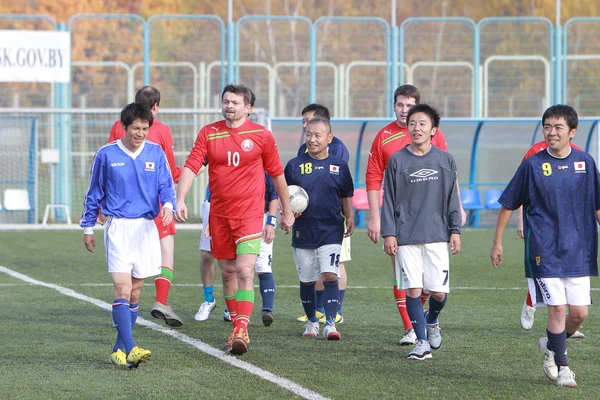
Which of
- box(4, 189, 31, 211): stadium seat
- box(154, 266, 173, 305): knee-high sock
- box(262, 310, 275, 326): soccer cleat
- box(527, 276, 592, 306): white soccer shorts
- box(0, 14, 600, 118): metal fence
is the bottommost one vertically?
box(262, 310, 275, 326): soccer cleat

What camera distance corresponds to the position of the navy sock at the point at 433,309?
771cm

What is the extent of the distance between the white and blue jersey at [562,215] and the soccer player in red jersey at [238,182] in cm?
203

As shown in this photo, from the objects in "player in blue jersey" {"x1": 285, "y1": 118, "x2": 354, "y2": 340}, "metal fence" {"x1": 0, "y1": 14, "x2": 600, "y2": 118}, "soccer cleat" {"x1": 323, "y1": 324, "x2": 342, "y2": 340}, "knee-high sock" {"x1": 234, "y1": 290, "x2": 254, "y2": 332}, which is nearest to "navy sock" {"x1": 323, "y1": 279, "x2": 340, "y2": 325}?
"player in blue jersey" {"x1": 285, "y1": 118, "x2": 354, "y2": 340}

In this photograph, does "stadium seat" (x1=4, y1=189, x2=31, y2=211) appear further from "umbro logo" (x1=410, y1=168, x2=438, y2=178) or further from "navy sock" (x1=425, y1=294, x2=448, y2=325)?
"umbro logo" (x1=410, y1=168, x2=438, y2=178)

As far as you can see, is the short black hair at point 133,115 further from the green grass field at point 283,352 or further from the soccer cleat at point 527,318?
the soccer cleat at point 527,318

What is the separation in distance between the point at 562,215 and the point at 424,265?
1185 millimetres

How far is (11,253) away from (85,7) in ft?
72.4

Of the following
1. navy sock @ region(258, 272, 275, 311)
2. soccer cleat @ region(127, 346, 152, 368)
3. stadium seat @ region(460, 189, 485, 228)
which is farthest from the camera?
stadium seat @ region(460, 189, 485, 228)

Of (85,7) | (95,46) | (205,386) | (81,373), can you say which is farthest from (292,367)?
(85,7)

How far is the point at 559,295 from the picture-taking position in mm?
6543

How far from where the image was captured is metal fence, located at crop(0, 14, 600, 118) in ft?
Answer: 79.8

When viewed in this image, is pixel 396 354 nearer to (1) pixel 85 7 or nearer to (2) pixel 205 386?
(2) pixel 205 386

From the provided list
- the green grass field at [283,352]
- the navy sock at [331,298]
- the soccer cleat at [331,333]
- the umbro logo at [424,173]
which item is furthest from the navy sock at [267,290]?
the umbro logo at [424,173]

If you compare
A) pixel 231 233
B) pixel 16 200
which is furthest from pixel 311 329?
pixel 16 200
